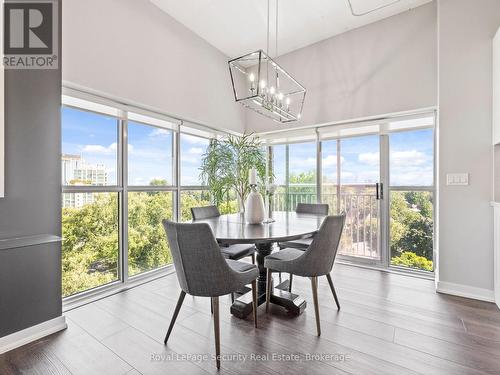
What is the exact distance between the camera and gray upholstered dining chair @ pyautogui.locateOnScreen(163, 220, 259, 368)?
5.24ft

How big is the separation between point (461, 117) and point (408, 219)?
139cm

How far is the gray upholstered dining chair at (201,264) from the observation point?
5.24 ft

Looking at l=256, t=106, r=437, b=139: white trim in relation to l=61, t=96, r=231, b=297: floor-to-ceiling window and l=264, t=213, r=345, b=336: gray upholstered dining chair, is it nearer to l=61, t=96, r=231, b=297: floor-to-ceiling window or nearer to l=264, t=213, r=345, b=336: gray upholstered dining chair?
l=61, t=96, r=231, b=297: floor-to-ceiling window

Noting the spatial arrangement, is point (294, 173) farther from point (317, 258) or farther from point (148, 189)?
point (317, 258)

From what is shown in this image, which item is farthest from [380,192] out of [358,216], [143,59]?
[143,59]

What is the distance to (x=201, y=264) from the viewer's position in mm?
1633

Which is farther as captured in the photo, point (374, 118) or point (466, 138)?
point (374, 118)

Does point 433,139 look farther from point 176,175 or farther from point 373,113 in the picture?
point 176,175

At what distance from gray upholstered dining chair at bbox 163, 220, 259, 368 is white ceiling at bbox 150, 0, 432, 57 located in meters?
2.79

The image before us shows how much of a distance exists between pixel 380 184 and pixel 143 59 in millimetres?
3415

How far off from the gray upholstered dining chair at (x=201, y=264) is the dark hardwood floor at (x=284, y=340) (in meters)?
0.38

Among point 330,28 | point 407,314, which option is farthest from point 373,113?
point 407,314

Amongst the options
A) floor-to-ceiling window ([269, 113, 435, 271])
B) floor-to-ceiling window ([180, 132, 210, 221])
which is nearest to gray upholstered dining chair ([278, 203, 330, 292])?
floor-to-ceiling window ([269, 113, 435, 271])

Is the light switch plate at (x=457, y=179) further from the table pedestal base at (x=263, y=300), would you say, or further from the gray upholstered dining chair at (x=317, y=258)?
the table pedestal base at (x=263, y=300)
